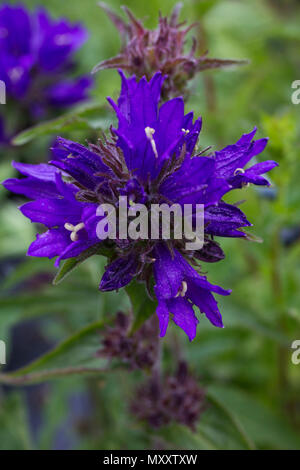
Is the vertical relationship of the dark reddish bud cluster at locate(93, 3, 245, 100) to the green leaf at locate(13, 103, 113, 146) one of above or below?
above

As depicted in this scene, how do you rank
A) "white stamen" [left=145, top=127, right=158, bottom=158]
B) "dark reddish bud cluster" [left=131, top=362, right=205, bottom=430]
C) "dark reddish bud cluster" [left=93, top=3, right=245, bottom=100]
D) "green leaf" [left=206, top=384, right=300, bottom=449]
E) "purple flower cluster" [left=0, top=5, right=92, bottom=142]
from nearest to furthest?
1. "white stamen" [left=145, top=127, right=158, bottom=158]
2. "dark reddish bud cluster" [left=93, top=3, right=245, bottom=100]
3. "dark reddish bud cluster" [left=131, top=362, right=205, bottom=430]
4. "green leaf" [left=206, top=384, right=300, bottom=449]
5. "purple flower cluster" [left=0, top=5, right=92, bottom=142]

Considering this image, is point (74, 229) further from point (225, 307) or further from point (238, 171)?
point (225, 307)

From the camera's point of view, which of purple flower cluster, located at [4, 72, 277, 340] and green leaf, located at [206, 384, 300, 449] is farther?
green leaf, located at [206, 384, 300, 449]

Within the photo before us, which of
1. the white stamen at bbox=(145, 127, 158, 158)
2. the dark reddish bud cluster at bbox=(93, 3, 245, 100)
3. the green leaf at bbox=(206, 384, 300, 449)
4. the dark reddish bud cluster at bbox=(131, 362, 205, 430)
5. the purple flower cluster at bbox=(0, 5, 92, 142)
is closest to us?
the white stamen at bbox=(145, 127, 158, 158)

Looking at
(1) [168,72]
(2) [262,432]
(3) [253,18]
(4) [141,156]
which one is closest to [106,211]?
(4) [141,156]

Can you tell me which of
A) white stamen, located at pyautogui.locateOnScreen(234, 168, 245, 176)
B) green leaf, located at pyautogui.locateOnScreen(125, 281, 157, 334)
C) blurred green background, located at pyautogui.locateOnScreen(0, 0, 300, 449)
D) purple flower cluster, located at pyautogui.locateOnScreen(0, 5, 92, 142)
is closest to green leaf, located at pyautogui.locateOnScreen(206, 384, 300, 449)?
blurred green background, located at pyautogui.locateOnScreen(0, 0, 300, 449)

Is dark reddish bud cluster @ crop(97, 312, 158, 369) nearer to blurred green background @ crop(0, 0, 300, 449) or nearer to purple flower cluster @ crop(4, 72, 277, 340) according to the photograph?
blurred green background @ crop(0, 0, 300, 449)

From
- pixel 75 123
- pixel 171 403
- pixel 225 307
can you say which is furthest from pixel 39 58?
pixel 171 403
